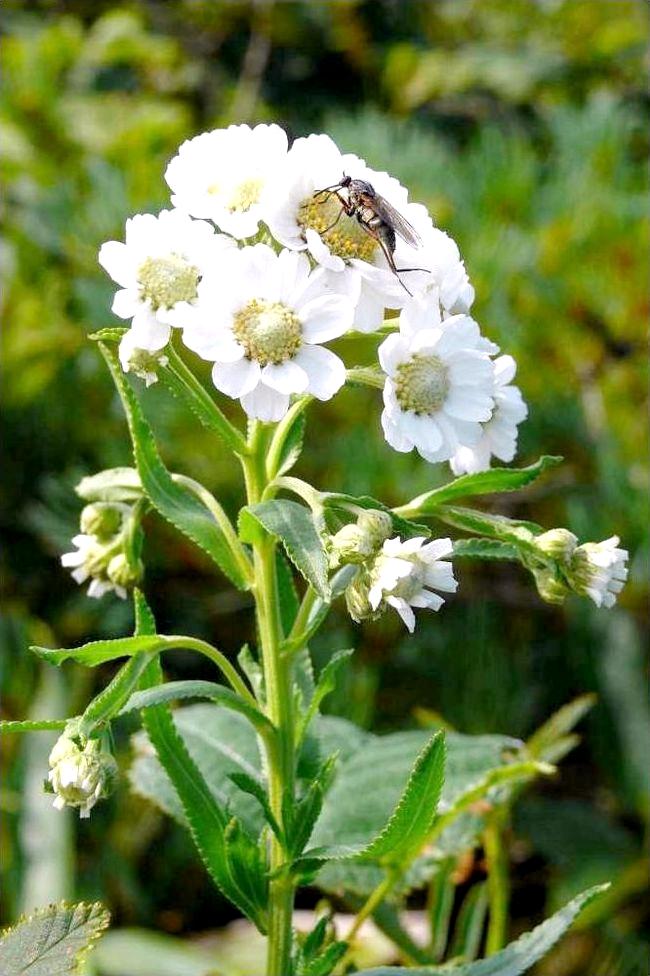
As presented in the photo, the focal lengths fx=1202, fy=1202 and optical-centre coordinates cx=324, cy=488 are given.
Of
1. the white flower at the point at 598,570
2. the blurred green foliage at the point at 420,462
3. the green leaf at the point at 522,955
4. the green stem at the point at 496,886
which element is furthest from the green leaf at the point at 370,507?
the blurred green foliage at the point at 420,462

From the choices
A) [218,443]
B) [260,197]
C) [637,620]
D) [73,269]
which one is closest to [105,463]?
[218,443]

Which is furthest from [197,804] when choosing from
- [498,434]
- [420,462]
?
[420,462]

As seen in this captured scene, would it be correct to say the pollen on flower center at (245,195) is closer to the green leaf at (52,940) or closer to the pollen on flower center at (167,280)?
the pollen on flower center at (167,280)

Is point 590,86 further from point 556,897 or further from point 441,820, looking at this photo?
point 441,820

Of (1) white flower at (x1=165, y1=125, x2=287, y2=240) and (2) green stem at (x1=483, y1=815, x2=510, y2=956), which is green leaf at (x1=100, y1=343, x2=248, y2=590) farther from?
(2) green stem at (x1=483, y1=815, x2=510, y2=956)

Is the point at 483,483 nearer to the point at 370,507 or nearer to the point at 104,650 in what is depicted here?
the point at 370,507

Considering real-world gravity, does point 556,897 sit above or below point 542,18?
below
